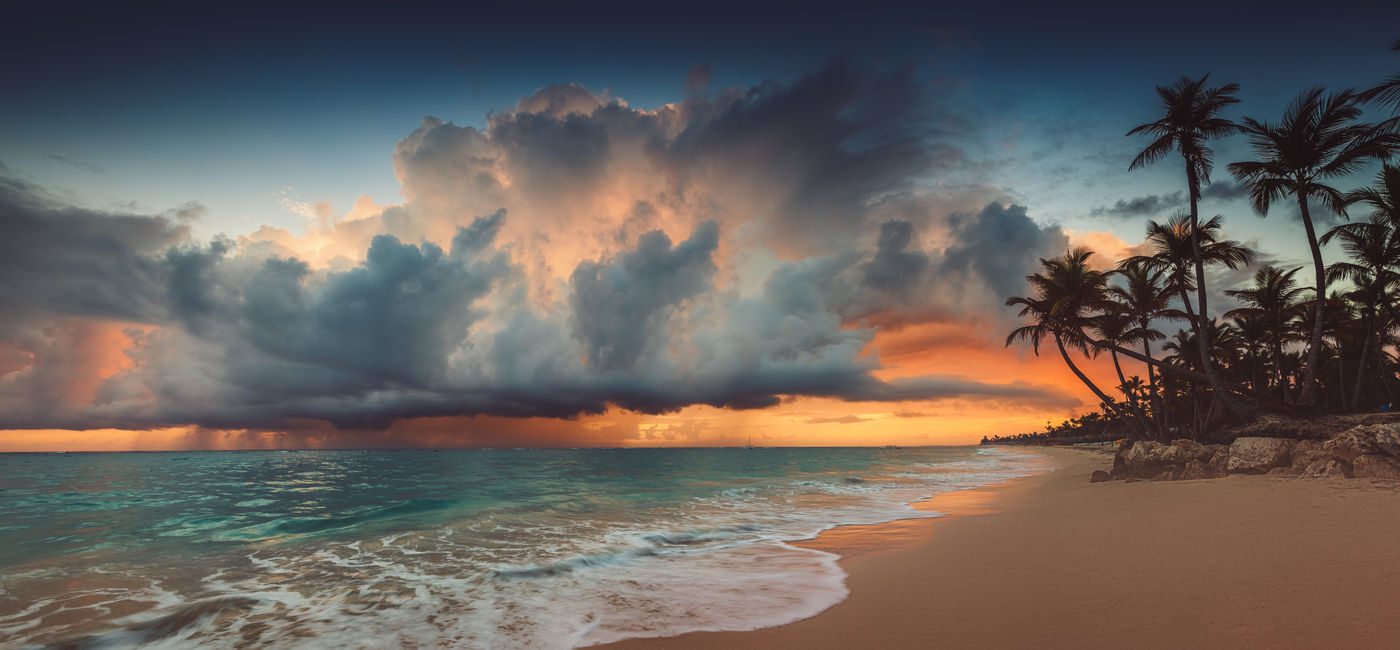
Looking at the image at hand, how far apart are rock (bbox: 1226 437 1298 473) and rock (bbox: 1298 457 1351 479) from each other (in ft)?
4.85

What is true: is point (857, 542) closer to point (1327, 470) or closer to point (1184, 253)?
point (1327, 470)

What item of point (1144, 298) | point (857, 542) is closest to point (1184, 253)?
point (1144, 298)

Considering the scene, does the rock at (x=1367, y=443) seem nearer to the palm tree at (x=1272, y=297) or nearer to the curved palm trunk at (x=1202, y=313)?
the curved palm trunk at (x=1202, y=313)

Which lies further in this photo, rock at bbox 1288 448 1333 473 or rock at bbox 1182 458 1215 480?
rock at bbox 1182 458 1215 480

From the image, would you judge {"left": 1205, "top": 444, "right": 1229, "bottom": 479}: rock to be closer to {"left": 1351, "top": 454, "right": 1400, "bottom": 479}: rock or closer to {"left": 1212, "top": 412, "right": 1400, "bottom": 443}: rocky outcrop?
{"left": 1212, "top": 412, "right": 1400, "bottom": 443}: rocky outcrop

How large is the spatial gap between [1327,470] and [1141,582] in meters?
12.7

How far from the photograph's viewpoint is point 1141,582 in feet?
21.4

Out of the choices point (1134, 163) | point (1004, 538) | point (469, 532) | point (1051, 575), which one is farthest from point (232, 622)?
point (1134, 163)

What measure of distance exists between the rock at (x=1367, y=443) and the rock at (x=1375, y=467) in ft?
0.43

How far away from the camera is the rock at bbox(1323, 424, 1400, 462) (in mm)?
13055

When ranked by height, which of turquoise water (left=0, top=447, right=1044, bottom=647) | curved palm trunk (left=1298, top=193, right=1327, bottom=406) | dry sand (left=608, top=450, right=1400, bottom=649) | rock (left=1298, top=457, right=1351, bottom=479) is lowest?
turquoise water (left=0, top=447, right=1044, bottom=647)

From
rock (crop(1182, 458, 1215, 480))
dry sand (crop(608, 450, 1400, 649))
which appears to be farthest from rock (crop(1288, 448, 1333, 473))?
dry sand (crop(608, 450, 1400, 649))

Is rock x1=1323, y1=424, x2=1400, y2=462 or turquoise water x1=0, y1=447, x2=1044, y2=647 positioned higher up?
rock x1=1323, y1=424, x2=1400, y2=462

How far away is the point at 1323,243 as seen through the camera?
22234 mm
